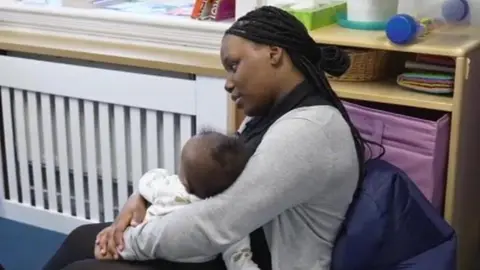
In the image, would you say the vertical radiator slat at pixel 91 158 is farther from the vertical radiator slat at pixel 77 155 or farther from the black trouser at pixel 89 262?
the black trouser at pixel 89 262

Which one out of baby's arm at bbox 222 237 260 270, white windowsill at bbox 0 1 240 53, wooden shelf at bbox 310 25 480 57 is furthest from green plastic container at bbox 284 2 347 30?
baby's arm at bbox 222 237 260 270

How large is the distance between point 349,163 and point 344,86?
0.53 m

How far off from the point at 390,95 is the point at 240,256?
2.06ft

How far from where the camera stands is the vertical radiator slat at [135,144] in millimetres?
2531

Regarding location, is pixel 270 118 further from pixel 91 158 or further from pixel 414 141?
pixel 91 158

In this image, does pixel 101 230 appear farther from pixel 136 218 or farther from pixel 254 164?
pixel 254 164

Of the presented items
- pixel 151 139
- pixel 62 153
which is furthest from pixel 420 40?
pixel 62 153

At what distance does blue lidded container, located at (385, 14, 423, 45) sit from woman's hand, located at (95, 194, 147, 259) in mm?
718

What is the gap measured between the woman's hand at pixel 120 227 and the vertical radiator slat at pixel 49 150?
1.00 m

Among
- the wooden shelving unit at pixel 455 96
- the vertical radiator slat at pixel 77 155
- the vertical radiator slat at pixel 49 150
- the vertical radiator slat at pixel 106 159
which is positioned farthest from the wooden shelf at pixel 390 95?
the vertical radiator slat at pixel 49 150

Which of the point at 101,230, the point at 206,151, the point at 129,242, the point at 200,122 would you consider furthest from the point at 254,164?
the point at 200,122

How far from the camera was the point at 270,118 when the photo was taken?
165cm

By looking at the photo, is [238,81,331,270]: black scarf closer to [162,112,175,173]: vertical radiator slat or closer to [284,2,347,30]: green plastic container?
[284,2,347,30]: green plastic container

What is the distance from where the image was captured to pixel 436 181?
192 cm
